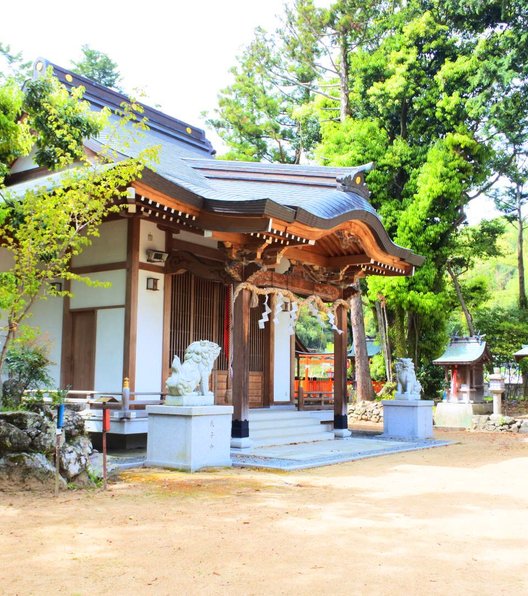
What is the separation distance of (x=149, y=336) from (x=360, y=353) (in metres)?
11.4

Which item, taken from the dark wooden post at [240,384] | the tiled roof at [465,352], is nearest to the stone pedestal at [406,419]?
the dark wooden post at [240,384]

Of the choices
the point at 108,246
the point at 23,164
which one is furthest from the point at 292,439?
the point at 23,164

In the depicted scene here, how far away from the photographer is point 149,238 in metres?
11.2

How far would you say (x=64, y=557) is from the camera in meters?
4.53

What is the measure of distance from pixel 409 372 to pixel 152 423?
6.65 meters

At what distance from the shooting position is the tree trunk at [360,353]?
21.2m

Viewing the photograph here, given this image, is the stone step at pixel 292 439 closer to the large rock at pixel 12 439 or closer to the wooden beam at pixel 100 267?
the wooden beam at pixel 100 267

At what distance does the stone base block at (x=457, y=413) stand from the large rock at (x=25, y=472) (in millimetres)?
13858

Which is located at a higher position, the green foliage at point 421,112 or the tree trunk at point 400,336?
the green foliage at point 421,112

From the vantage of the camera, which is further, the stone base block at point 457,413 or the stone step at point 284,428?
the stone base block at point 457,413

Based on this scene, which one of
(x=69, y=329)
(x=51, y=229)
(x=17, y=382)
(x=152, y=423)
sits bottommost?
(x=152, y=423)

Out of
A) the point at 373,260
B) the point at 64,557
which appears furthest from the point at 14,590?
the point at 373,260

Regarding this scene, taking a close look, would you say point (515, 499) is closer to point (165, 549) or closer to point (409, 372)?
point (165, 549)

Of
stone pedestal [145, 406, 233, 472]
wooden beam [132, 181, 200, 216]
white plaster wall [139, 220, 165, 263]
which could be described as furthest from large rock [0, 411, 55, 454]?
white plaster wall [139, 220, 165, 263]
